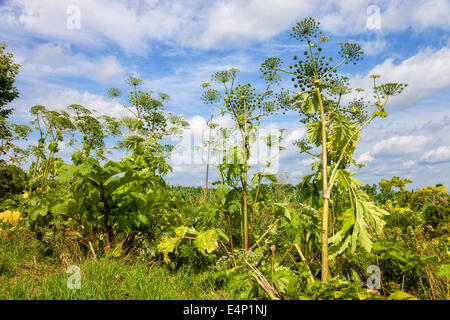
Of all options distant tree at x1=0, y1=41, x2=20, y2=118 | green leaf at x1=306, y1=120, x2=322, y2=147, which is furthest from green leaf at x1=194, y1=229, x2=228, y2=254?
distant tree at x1=0, y1=41, x2=20, y2=118

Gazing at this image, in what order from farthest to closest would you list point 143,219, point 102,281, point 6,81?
point 6,81 → point 143,219 → point 102,281

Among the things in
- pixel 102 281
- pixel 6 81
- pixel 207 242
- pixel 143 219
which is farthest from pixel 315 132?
pixel 6 81

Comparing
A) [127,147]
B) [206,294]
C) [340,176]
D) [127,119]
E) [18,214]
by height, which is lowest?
[206,294]

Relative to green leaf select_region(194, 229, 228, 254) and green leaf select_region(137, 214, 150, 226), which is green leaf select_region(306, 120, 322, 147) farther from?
green leaf select_region(137, 214, 150, 226)

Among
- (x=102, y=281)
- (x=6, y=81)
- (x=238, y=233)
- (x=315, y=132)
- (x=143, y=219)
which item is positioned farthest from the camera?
(x=6, y=81)

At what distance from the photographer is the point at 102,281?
300 centimetres

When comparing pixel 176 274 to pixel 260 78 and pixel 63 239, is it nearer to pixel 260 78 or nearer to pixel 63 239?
pixel 63 239

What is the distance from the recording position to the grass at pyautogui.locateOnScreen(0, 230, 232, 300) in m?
2.79

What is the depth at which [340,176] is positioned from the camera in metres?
2.94

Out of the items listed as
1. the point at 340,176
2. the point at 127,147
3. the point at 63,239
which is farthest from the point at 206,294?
the point at 127,147

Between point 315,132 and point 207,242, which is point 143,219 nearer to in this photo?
point 207,242

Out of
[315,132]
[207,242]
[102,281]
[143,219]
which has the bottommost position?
[102,281]
